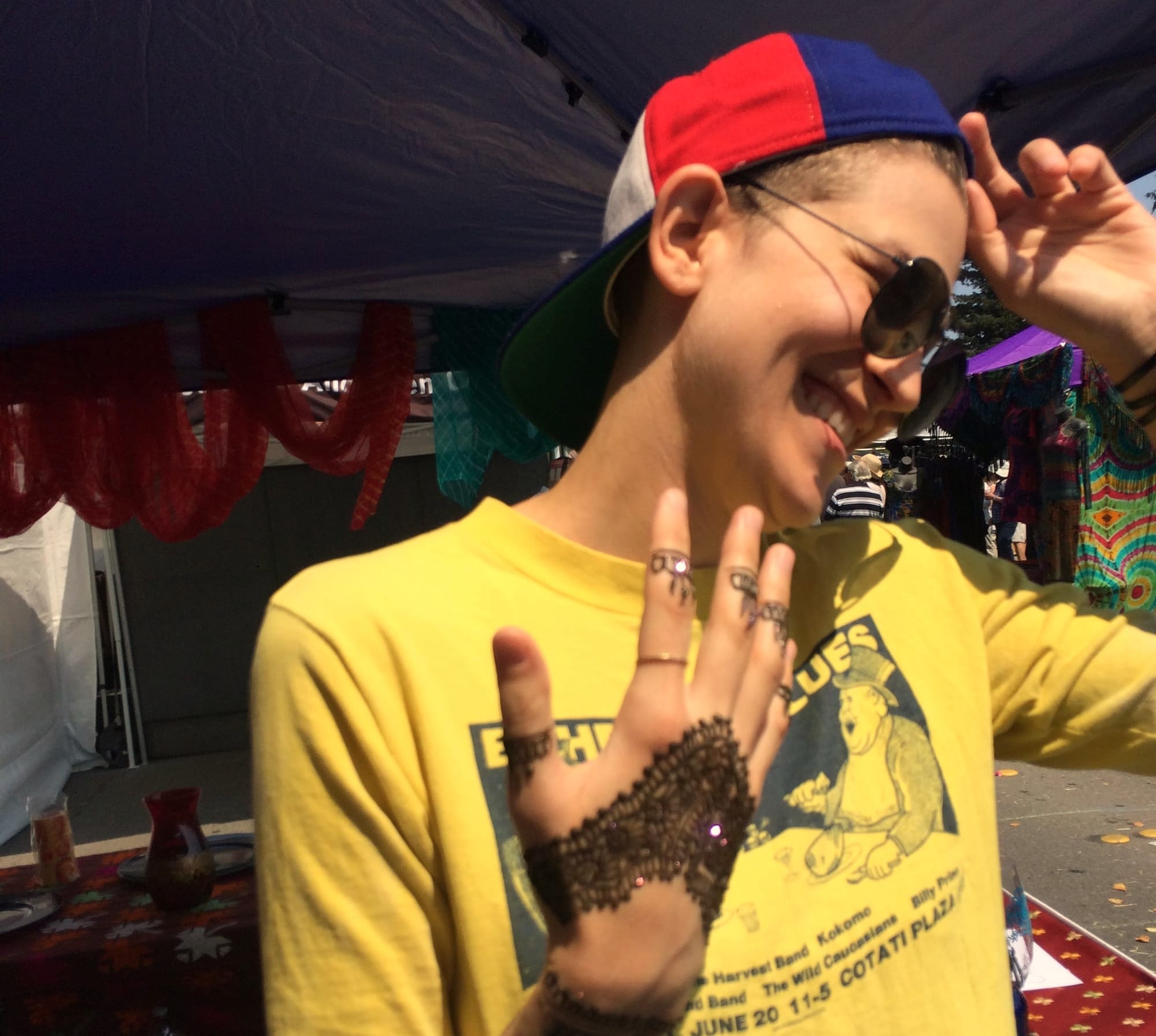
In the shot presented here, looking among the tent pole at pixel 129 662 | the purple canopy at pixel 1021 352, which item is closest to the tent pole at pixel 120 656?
the tent pole at pixel 129 662

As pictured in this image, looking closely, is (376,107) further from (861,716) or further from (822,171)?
(861,716)

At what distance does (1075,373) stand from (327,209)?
14.3 ft

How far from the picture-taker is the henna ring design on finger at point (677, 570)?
678 millimetres

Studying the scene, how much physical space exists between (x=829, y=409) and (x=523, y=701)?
19.6 inches

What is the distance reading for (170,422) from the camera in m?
4.41

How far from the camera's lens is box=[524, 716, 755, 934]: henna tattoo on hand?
636 mm

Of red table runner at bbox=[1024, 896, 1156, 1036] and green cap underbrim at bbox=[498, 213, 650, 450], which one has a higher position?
green cap underbrim at bbox=[498, 213, 650, 450]

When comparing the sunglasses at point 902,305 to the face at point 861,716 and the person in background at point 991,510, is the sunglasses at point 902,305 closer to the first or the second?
the face at point 861,716

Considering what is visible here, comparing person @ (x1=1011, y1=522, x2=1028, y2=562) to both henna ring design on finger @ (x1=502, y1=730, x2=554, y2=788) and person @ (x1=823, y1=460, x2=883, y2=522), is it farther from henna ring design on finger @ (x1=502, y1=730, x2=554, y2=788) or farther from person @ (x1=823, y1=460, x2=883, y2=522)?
henna ring design on finger @ (x1=502, y1=730, x2=554, y2=788)

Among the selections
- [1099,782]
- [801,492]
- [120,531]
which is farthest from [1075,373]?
[120,531]

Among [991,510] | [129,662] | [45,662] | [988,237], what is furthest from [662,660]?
[991,510]

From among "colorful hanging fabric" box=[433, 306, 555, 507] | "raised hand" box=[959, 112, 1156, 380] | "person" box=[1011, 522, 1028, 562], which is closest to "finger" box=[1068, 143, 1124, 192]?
"raised hand" box=[959, 112, 1156, 380]

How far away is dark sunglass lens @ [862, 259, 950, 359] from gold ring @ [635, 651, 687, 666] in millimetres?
453

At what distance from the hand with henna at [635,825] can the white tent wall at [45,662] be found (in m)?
6.27
